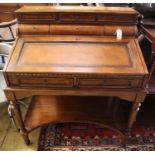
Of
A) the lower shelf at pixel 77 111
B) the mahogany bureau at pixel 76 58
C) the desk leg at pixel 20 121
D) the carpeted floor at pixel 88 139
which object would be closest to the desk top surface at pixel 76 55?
the mahogany bureau at pixel 76 58

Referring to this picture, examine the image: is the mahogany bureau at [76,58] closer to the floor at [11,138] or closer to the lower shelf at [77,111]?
the lower shelf at [77,111]

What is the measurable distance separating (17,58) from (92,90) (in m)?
0.47

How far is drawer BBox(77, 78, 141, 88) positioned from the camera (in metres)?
1.05

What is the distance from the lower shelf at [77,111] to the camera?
4.77 feet

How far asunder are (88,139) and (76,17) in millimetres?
987

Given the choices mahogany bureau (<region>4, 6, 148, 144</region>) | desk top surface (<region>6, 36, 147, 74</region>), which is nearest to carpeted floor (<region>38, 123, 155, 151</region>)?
mahogany bureau (<region>4, 6, 148, 144</region>)

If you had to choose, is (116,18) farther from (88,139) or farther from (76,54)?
(88,139)

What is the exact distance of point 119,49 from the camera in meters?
1.17

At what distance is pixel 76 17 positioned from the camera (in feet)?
4.12

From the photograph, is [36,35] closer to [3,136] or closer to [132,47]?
[132,47]

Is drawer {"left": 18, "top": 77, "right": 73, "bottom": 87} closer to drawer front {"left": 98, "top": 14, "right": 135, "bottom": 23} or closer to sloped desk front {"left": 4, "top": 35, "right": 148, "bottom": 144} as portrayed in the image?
sloped desk front {"left": 4, "top": 35, "right": 148, "bottom": 144}

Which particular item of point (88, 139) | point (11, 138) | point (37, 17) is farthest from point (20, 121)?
point (37, 17)

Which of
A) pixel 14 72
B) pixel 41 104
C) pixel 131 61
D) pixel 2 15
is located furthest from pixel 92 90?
pixel 2 15

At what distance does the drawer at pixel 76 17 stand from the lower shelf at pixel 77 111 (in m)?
0.67
